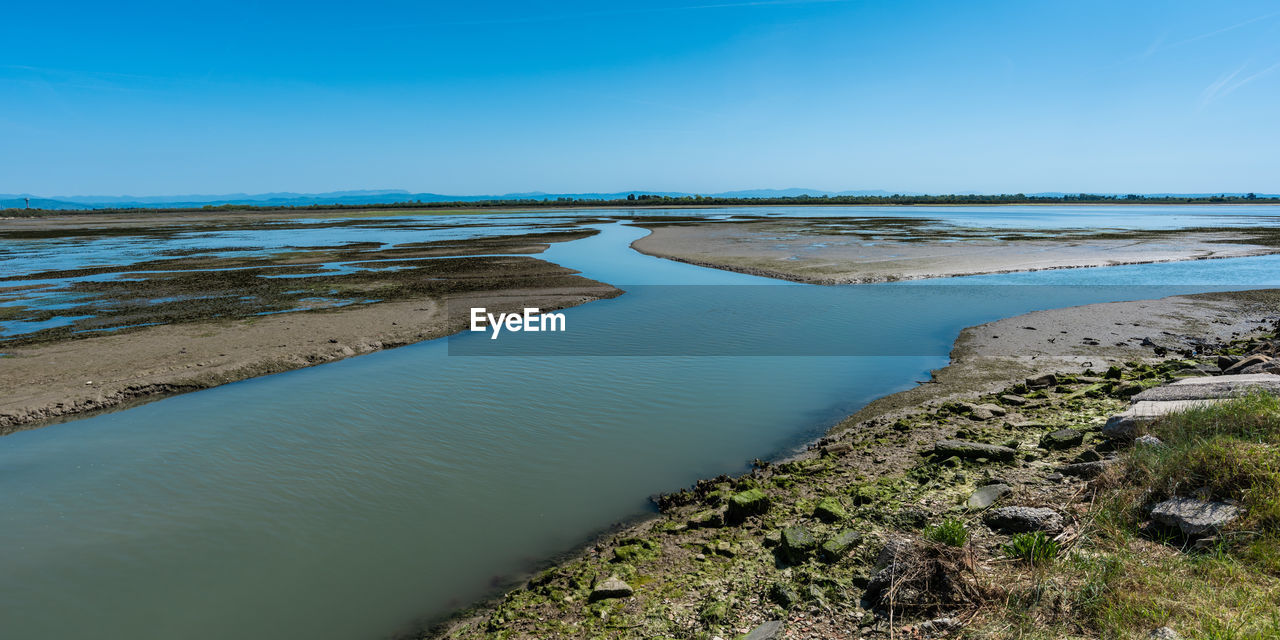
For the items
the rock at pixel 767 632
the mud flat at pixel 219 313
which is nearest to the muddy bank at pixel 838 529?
the rock at pixel 767 632

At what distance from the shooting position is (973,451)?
26.1 feet

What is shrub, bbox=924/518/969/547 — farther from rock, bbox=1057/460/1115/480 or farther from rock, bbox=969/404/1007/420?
rock, bbox=969/404/1007/420

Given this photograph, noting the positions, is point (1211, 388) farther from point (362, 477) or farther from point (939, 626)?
point (362, 477)

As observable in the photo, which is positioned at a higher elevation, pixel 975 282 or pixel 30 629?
pixel 975 282

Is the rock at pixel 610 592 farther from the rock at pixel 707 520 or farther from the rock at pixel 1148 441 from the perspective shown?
the rock at pixel 1148 441

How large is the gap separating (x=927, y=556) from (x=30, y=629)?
8.08 metres

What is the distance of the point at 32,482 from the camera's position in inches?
338

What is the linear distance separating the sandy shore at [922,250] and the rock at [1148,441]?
19.7m

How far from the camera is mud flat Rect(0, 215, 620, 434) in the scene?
12688 millimetres

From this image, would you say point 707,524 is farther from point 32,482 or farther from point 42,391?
point 42,391

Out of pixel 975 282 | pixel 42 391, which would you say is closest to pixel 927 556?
pixel 42 391

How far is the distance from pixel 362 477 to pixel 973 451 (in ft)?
26.8

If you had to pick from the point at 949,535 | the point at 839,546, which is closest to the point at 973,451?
the point at 949,535

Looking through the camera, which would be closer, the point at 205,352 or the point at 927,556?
the point at 927,556
